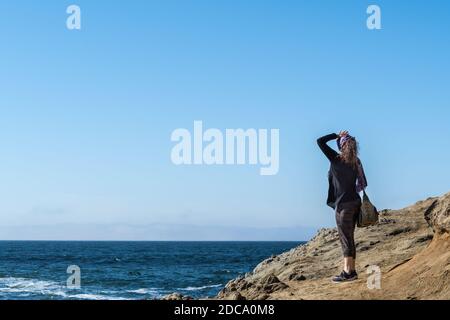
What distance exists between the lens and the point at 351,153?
11773mm

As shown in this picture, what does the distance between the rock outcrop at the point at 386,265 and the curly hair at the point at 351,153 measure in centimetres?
260

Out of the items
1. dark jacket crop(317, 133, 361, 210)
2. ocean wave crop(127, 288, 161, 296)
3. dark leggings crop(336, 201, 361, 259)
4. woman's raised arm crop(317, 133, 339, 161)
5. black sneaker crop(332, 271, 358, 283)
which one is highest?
woman's raised arm crop(317, 133, 339, 161)

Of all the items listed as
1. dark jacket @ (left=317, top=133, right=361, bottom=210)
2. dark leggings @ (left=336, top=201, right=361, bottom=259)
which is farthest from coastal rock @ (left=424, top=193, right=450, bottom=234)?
dark jacket @ (left=317, top=133, right=361, bottom=210)

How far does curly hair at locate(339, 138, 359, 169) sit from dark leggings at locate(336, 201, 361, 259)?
79 cm

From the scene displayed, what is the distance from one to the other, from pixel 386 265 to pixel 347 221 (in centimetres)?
Answer: 475

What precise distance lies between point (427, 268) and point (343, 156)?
10.4 ft

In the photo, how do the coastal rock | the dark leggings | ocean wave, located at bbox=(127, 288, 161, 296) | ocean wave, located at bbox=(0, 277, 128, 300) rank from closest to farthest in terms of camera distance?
1. the dark leggings
2. the coastal rock
3. ocean wave, located at bbox=(0, 277, 128, 300)
4. ocean wave, located at bbox=(127, 288, 161, 296)

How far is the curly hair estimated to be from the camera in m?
11.8

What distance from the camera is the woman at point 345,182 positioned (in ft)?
38.7

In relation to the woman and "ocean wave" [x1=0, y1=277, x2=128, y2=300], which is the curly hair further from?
"ocean wave" [x1=0, y1=277, x2=128, y2=300]

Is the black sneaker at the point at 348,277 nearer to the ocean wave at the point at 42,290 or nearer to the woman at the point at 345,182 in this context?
the woman at the point at 345,182
